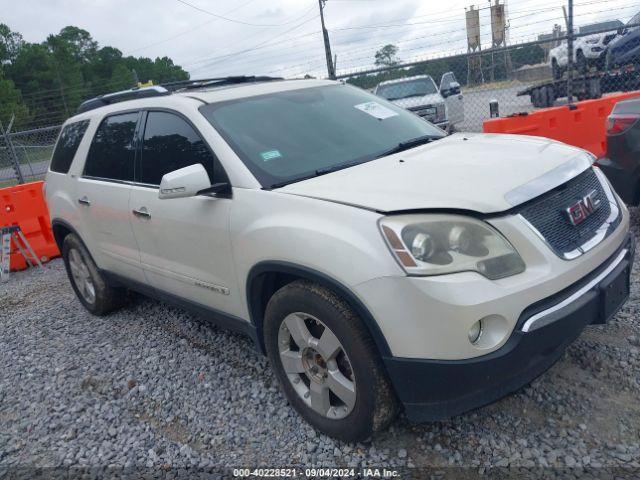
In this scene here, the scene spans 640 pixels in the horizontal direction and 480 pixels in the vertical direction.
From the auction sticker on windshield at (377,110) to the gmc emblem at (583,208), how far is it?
1490mm

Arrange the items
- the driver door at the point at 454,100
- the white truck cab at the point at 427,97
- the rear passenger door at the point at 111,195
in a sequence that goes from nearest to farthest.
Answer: the rear passenger door at the point at 111,195, the white truck cab at the point at 427,97, the driver door at the point at 454,100

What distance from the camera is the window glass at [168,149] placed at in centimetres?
333

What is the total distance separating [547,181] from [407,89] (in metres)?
12.0

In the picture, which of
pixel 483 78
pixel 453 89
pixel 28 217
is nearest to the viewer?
pixel 28 217

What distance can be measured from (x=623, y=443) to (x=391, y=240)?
1.42m

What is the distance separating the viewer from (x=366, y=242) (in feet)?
7.82

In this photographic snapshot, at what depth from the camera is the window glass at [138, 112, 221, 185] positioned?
3.33 m

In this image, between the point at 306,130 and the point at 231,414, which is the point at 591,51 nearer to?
the point at 306,130

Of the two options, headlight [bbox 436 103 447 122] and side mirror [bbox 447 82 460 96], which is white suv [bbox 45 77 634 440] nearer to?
headlight [bbox 436 103 447 122]

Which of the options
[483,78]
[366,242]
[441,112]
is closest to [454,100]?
[441,112]

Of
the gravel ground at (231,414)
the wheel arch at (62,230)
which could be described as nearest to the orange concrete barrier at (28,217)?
the wheel arch at (62,230)

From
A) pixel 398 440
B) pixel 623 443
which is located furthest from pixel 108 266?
pixel 623 443

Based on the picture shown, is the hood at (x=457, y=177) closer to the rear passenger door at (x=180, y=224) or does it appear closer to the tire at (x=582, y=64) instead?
the rear passenger door at (x=180, y=224)

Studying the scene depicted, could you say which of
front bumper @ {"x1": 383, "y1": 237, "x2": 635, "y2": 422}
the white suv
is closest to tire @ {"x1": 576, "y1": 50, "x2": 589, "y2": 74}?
the white suv
